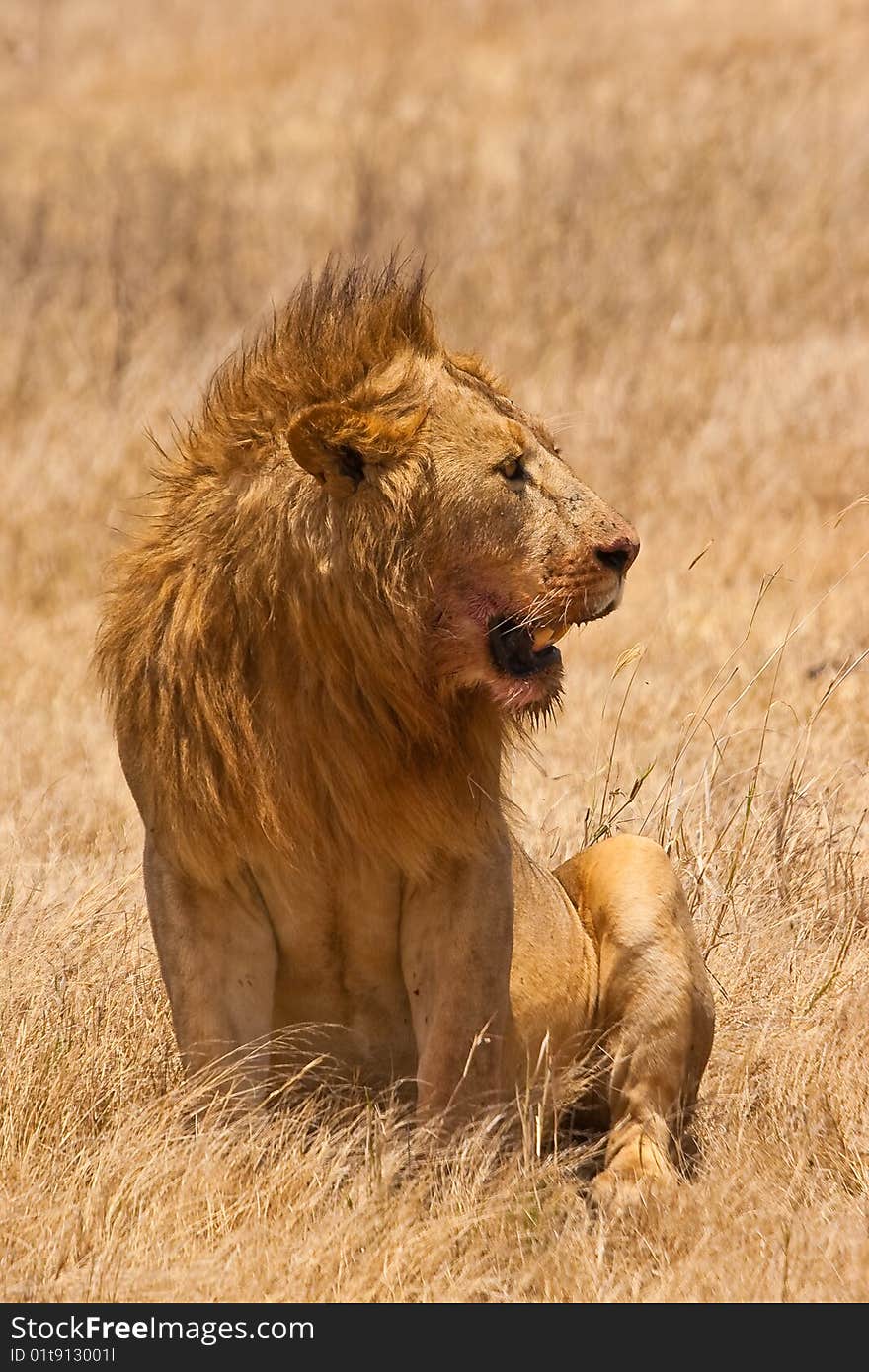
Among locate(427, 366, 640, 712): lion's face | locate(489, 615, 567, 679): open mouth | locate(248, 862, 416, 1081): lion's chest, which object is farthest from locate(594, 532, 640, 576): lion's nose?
locate(248, 862, 416, 1081): lion's chest

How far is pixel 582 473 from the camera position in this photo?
13992 mm

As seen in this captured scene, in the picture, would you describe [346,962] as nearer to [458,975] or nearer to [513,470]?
[458,975]

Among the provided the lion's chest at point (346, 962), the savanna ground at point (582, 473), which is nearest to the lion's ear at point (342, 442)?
the lion's chest at point (346, 962)

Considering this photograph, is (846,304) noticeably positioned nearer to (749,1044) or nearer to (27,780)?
A: (27,780)

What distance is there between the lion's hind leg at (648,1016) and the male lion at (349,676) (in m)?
0.49

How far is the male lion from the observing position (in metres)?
3.93

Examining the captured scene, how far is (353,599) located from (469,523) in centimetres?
28

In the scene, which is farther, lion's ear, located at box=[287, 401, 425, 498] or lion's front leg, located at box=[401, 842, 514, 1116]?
lion's front leg, located at box=[401, 842, 514, 1116]

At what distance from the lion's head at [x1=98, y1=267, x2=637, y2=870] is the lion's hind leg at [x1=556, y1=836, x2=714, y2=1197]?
0.81 m

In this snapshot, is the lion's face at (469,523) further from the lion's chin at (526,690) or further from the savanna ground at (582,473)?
the savanna ground at (582,473)

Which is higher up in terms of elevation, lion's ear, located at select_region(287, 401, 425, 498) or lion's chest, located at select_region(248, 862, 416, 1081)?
lion's ear, located at select_region(287, 401, 425, 498)

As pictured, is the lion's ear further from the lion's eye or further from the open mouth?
the open mouth

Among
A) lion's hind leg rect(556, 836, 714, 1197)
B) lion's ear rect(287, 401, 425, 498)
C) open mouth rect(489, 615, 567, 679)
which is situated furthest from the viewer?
lion's hind leg rect(556, 836, 714, 1197)

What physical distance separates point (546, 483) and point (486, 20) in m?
15.3
